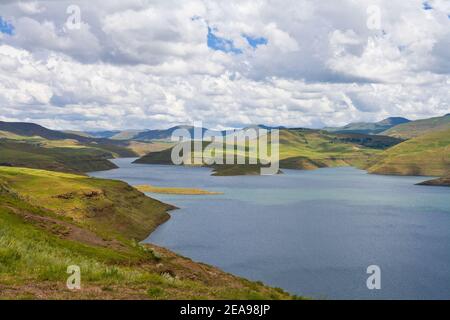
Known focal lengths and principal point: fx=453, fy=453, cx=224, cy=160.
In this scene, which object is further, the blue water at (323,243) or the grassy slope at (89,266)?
the blue water at (323,243)

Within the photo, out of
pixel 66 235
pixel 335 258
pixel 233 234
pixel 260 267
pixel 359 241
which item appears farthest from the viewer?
pixel 233 234

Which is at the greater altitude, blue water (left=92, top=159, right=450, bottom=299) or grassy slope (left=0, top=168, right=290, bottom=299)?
grassy slope (left=0, top=168, right=290, bottom=299)

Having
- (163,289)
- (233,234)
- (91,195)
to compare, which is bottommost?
(233,234)

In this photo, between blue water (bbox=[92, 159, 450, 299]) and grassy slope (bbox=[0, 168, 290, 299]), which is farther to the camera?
blue water (bbox=[92, 159, 450, 299])

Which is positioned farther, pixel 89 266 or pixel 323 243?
pixel 323 243

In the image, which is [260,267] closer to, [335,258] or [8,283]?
[335,258]

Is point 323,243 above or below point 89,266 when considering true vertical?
below

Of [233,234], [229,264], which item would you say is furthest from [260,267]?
[233,234]

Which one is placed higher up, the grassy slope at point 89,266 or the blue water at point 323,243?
the grassy slope at point 89,266
